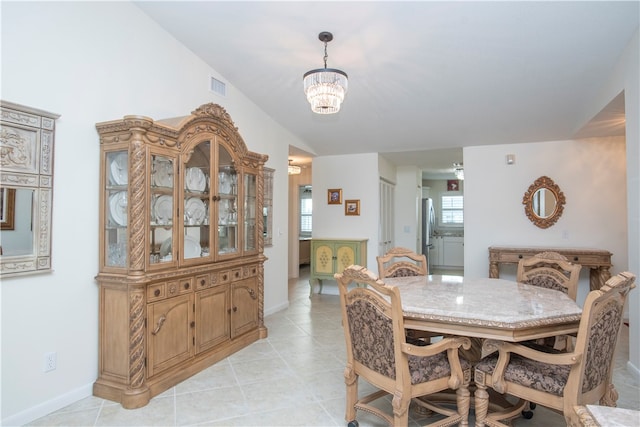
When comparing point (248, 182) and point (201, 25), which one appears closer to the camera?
point (201, 25)

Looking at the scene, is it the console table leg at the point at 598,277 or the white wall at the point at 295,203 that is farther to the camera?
the white wall at the point at 295,203

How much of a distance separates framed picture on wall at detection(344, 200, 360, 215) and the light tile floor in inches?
105

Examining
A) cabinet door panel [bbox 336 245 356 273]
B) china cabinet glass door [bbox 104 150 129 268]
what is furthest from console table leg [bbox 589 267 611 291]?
china cabinet glass door [bbox 104 150 129 268]

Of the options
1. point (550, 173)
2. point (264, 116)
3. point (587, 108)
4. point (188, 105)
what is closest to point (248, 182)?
point (188, 105)

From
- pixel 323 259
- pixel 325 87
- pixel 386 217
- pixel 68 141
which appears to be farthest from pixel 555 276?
pixel 386 217

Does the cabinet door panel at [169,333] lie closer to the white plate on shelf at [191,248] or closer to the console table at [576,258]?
the white plate on shelf at [191,248]

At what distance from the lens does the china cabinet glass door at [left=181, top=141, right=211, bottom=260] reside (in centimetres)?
307

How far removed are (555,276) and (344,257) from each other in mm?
3346

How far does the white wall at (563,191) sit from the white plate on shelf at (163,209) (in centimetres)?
430

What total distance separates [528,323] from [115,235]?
2706 millimetres

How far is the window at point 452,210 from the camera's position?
10.1 m

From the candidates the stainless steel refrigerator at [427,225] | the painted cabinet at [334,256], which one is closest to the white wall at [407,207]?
the stainless steel refrigerator at [427,225]

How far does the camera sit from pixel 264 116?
4797mm

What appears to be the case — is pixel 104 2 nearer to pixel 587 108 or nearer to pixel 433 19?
pixel 433 19
